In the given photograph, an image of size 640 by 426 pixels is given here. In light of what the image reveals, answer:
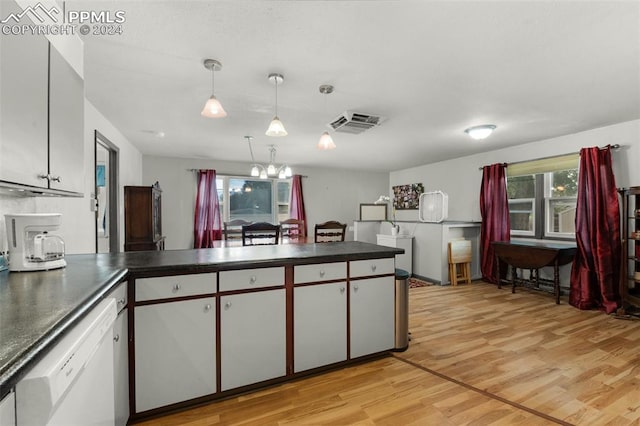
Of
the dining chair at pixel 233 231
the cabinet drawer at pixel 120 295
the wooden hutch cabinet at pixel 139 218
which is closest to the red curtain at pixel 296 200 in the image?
the dining chair at pixel 233 231

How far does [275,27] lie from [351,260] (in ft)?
5.15

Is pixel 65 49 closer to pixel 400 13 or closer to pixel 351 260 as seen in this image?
pixel 400 13

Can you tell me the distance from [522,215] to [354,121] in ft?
11.2

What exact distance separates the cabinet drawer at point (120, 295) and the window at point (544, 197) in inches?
200

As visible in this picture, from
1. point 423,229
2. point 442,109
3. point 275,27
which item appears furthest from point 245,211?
Result: point 275,27

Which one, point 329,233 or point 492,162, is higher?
point 492,162

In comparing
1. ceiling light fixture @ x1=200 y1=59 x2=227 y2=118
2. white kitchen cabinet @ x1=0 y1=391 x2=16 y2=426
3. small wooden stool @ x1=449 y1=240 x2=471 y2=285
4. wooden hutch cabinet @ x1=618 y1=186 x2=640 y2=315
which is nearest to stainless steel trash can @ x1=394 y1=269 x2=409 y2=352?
ceiling light fixture @ x1=200 y1=59 x2=227 y2=118

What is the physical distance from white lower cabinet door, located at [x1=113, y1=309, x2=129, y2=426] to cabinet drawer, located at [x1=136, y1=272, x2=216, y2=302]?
13 centimetres

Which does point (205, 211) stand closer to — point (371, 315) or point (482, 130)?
point (371, 315)

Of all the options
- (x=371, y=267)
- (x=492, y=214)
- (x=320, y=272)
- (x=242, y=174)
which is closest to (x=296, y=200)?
(x=242, y=174)

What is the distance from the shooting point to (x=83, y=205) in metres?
2.64

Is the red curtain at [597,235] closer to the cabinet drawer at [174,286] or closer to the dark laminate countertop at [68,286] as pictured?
the dark laminate countertop at [68,286]

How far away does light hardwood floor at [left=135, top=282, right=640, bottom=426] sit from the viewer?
1627mm

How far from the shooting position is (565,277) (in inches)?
157
